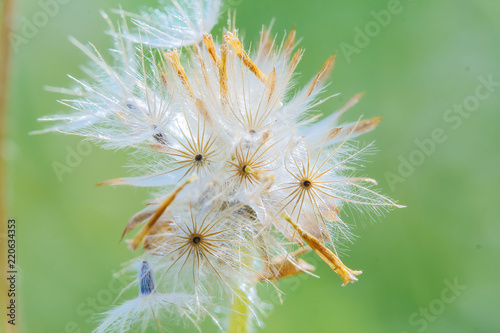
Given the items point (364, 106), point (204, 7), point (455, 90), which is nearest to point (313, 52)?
point (364, 106)

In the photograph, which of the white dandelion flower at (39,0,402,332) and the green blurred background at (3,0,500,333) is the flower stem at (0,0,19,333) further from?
the green blurred background at (3,0,500,333)

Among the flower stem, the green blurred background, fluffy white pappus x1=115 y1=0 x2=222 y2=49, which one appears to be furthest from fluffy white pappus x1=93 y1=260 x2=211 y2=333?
the green blurred background

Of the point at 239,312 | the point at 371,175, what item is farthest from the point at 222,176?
the point at 371,175

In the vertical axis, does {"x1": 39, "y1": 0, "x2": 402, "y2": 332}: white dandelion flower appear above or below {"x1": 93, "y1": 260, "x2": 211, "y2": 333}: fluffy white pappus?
above

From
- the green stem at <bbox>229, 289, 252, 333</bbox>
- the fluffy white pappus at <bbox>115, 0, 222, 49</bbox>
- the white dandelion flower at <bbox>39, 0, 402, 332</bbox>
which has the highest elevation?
the fluffy white pappus at <bbox>115, 0, 222, 49</bbox>

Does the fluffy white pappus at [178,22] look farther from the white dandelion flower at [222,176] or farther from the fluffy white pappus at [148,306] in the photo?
the fluffy white pappus at [148,306]

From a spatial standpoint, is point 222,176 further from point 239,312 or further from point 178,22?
point 178,22

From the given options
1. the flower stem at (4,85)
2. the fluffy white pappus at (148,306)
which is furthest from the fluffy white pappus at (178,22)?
the fluffy white pappus at (148,306)

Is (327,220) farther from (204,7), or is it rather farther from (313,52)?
(313,52)
